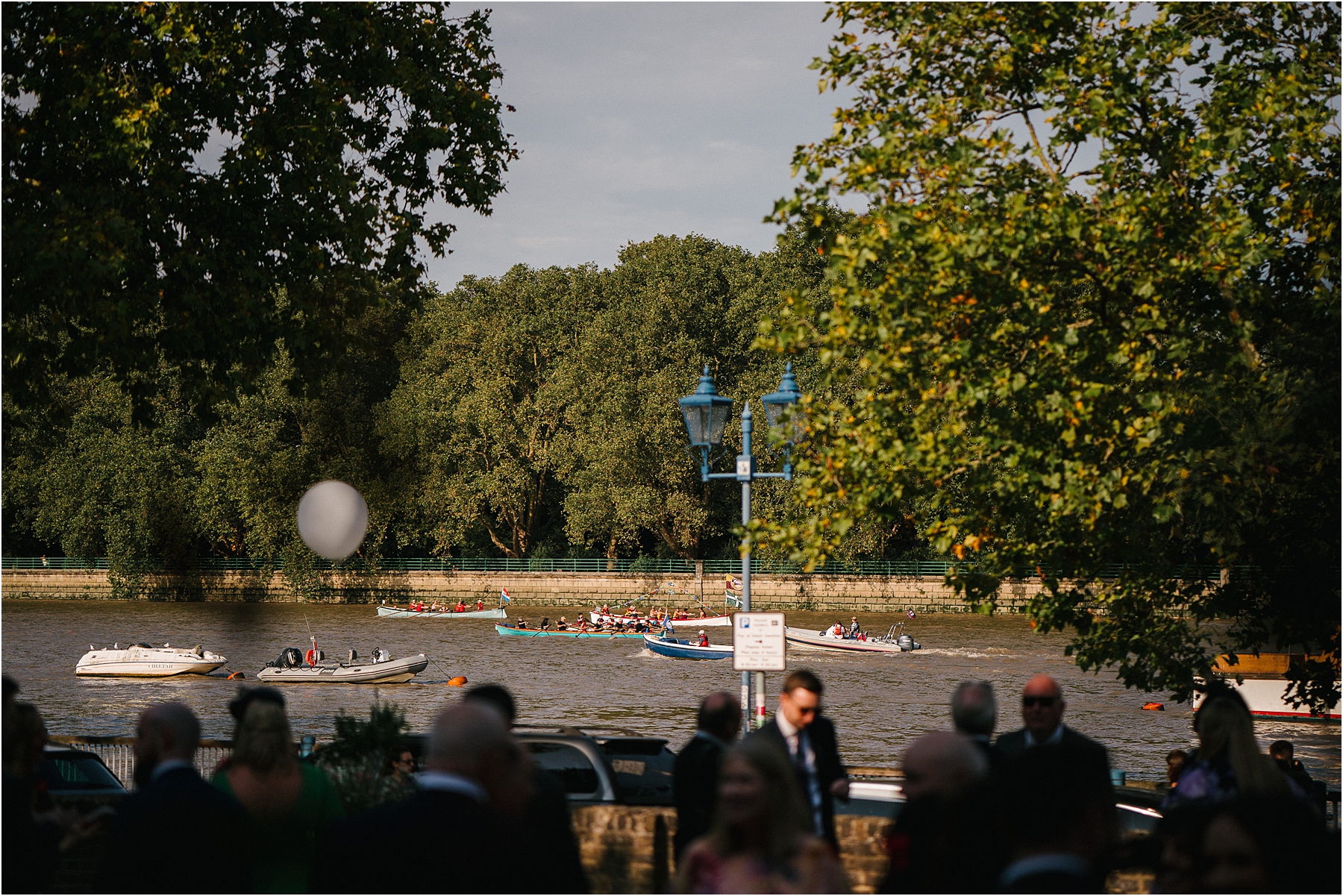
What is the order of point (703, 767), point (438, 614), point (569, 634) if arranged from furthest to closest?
point (438, 614) < point (569, 634) < point (703, 767)

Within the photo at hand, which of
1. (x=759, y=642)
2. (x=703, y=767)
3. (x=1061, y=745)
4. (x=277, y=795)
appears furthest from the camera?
(x=759, y=642)

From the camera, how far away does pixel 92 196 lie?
13.3 meters

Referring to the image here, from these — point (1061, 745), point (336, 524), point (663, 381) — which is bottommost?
point (1061, 745)

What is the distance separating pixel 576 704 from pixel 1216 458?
2539cm

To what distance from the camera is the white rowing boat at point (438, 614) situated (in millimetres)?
65938

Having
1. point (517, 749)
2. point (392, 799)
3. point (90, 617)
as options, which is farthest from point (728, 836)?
point (90, 617)

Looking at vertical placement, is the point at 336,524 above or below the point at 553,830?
above

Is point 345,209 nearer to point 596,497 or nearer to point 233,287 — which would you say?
point 233,287

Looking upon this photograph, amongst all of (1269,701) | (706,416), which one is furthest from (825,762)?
(1269,701)

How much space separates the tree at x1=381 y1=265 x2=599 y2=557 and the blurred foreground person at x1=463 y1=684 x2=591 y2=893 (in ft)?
215

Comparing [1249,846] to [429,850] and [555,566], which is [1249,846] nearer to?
[429,850]

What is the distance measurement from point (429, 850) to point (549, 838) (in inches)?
29.8

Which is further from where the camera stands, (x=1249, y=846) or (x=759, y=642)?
(x=759, y=642)

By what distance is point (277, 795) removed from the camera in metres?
5.17
